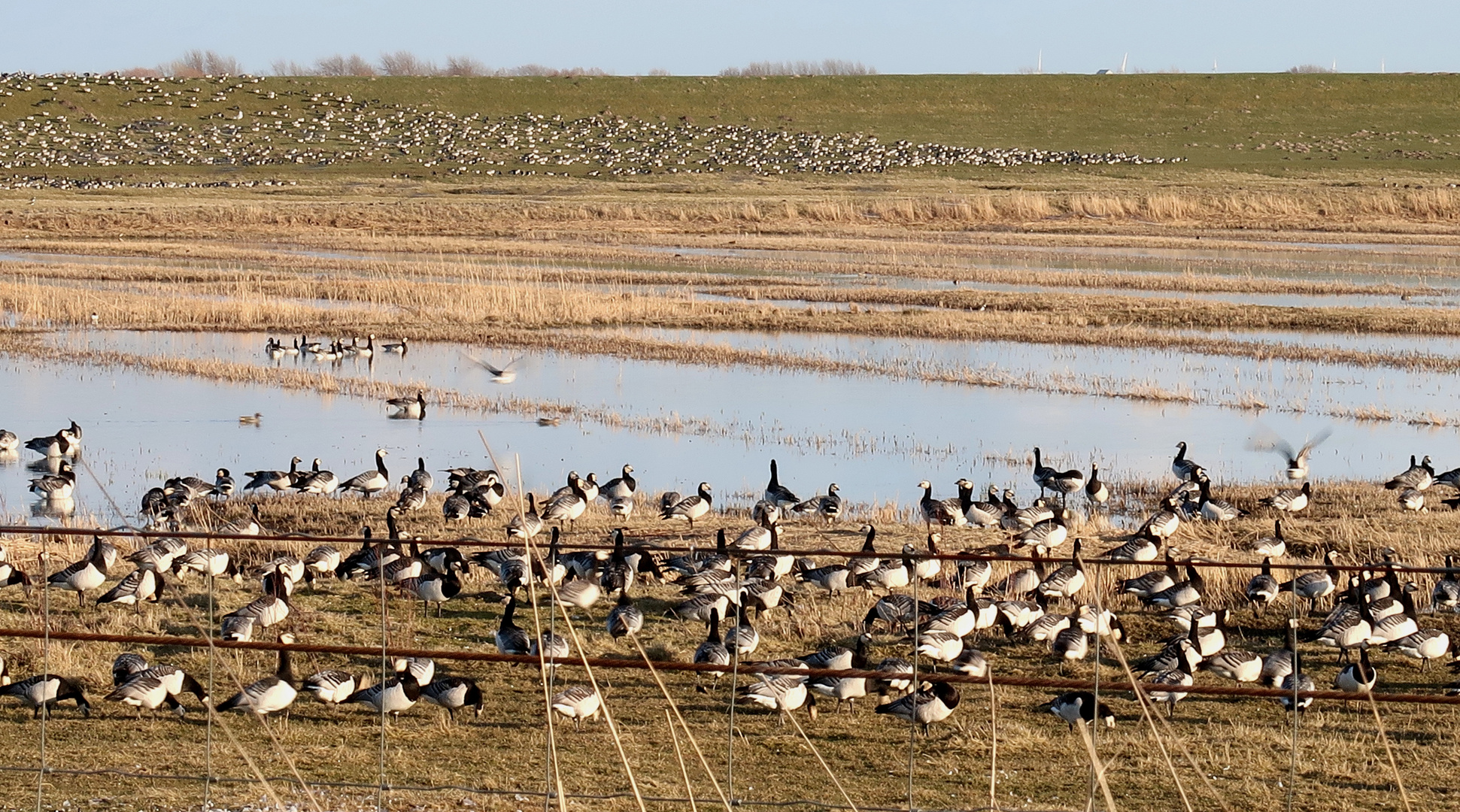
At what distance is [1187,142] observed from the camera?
312 feet

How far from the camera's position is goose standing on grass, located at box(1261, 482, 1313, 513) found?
50.2 feet

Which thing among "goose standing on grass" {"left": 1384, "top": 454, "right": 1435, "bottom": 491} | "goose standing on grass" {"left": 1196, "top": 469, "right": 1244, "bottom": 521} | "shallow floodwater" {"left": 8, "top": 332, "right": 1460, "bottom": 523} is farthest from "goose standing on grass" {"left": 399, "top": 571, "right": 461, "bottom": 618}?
"goose standing on grass" {"left": 1384, "top": 454, "right": 1435, "bottom": 491}

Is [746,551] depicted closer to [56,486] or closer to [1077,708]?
[1077,708]

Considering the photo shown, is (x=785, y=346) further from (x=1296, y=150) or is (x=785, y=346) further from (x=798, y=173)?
(x=1296, y=150)

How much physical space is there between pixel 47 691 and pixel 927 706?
4.83 meters

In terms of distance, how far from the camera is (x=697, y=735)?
898 cm

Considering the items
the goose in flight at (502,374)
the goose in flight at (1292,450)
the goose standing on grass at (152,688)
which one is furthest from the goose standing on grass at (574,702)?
the goose in flight at (502,374)

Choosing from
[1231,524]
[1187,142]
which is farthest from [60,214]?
[1187,142]

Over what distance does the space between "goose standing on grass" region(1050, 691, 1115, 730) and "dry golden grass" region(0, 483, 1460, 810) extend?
11cm

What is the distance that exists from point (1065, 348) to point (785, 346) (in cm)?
497

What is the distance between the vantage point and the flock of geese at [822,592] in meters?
9.09

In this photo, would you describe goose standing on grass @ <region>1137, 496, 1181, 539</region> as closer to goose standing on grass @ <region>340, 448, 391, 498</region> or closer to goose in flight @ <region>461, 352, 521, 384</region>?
goose standing on grass @ <region>340, 448, 391, 498</region>

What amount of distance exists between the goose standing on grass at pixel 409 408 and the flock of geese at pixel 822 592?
651 centimetres

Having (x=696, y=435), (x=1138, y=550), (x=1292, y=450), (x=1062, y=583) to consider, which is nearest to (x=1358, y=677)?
(x=1062, y=583)
